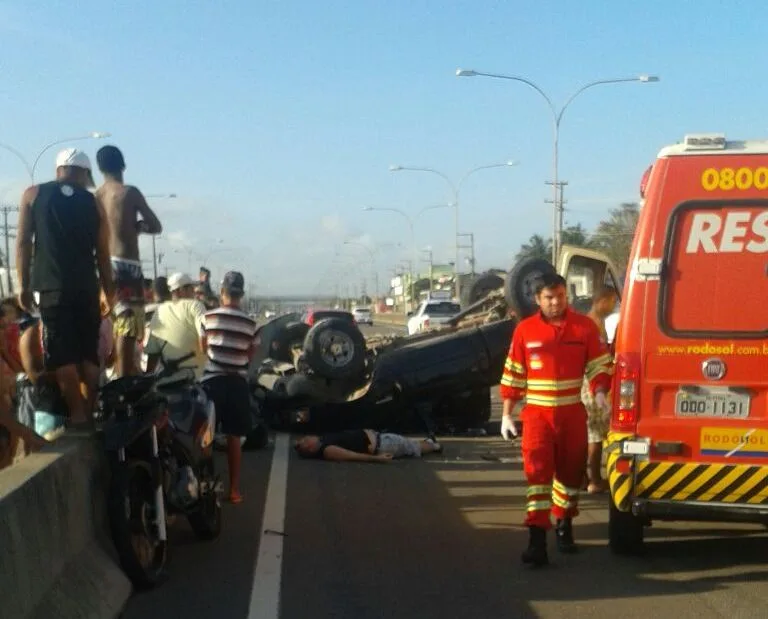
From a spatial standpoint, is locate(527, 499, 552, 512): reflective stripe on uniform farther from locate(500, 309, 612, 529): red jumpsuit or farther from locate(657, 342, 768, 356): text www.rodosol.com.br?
locate(657, 342, 768, 356): text www.rodosol.com.br

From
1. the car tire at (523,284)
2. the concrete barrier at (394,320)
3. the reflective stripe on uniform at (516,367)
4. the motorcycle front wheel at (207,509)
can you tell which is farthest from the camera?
the concrete barrier at (394,320)

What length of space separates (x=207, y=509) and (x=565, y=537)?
7.84 ft

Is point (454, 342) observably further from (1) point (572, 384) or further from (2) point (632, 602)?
(2) point (632, 602)

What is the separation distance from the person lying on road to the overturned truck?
171 centimetres

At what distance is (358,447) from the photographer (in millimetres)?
11352

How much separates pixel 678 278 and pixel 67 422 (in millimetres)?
3902

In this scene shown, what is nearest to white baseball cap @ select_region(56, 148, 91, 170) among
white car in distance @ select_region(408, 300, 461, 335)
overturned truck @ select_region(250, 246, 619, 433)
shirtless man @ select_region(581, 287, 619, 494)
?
shirtless man @ select_region(581, 287, 619, 494)

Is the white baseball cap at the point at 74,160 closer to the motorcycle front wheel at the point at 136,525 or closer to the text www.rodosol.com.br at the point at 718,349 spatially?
the motorcycle front wheel at the point at 136,525

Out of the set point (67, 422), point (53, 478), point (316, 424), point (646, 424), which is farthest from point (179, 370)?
point (316, 424)

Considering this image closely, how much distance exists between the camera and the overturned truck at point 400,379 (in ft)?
43.7

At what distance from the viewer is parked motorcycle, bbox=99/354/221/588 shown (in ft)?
19.8

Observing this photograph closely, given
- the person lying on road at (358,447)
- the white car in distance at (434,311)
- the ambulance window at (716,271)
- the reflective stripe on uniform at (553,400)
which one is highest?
the ambulance window at (716,271)

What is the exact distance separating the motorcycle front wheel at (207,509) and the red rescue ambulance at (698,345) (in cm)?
266

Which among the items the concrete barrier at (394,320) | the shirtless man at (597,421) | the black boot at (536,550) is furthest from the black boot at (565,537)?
the concrete barrier at (394,320)
